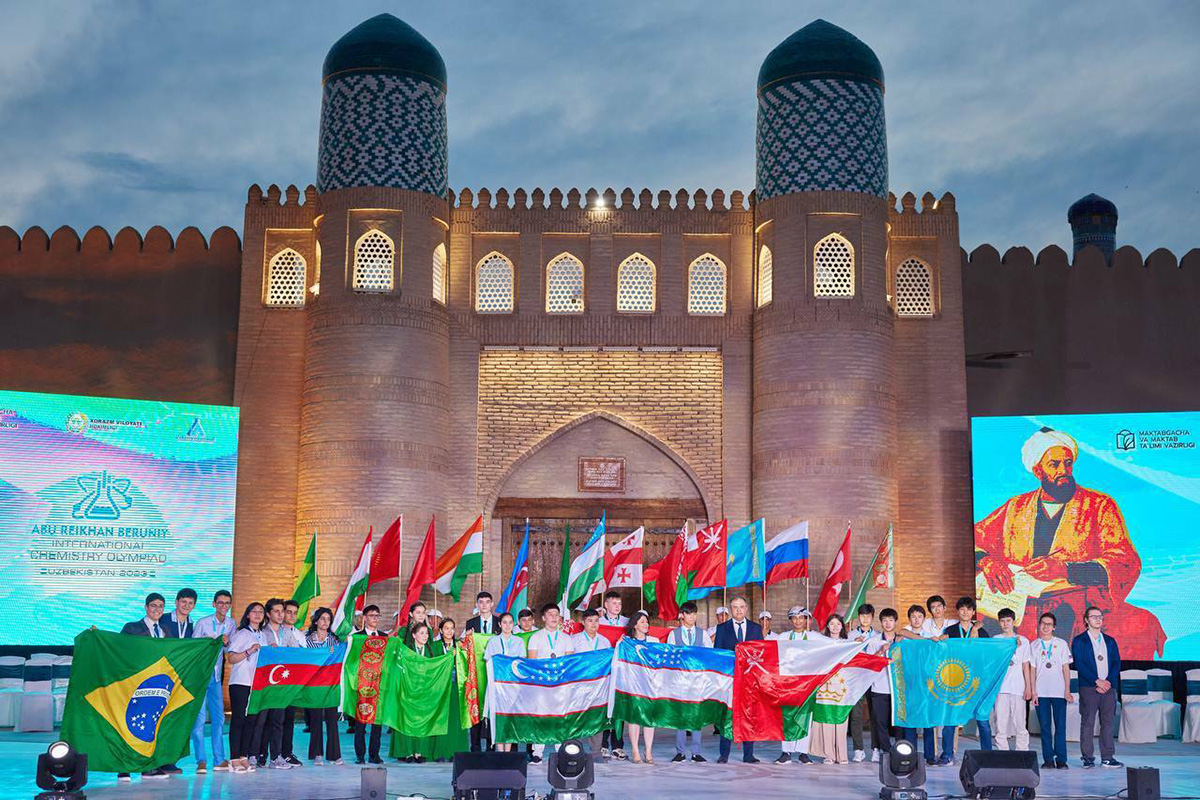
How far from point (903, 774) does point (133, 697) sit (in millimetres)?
5477

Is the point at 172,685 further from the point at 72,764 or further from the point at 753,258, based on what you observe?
the point at 753,258

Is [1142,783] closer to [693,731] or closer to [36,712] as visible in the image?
[693,731]

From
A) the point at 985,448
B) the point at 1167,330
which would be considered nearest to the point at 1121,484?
the point at 985,448

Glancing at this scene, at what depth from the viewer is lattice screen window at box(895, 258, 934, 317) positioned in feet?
59.8

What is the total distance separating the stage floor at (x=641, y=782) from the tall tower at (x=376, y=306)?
6.03 meters

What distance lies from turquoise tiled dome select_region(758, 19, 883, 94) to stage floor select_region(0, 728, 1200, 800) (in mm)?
9914

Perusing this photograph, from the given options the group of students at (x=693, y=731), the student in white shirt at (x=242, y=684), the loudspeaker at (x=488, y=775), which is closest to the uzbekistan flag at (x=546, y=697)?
the group of students at (x=693, y=731)

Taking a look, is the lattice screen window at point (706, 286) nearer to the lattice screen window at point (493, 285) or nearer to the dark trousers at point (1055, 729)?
the lattice screen window at point (493, 285)

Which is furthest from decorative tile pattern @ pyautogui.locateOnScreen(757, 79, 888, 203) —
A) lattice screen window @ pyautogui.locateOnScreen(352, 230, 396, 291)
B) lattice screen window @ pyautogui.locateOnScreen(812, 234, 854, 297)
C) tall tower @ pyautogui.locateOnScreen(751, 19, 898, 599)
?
lattice screen window @ pyautogui.locateOnScreen(352, 230, 396, 291)

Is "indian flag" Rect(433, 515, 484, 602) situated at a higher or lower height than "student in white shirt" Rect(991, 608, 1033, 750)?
higher

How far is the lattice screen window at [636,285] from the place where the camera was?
723 inches

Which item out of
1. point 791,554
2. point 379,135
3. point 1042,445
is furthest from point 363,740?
point 1042,445

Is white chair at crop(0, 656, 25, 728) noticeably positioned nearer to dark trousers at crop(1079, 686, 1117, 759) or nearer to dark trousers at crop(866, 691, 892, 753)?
dark trousers at crop(866, 691, 892, 753)

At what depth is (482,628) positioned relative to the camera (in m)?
12.0
